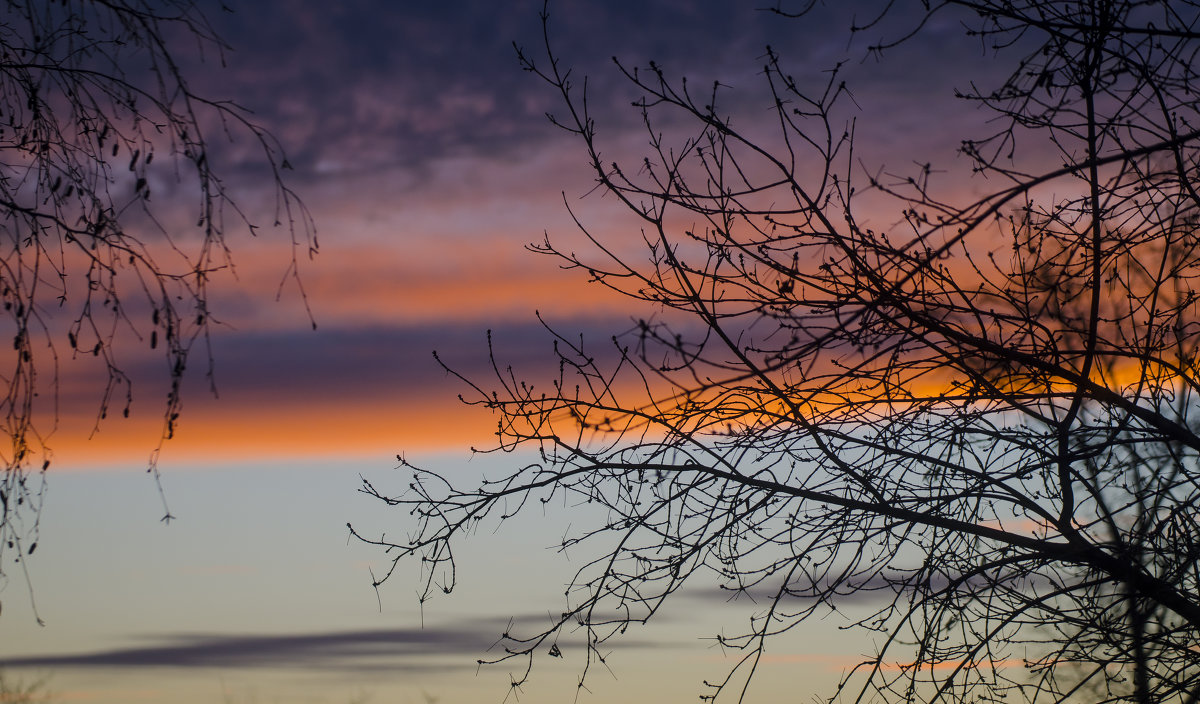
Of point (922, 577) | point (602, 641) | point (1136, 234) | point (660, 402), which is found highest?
point (1136, 234)

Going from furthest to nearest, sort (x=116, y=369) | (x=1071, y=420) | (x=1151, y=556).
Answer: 1. (x=1151, y=556)
2. (x=1071, y=420)
3. (x=116, y=369)

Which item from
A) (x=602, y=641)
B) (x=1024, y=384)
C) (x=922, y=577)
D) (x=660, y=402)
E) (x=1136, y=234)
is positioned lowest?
(x=602, y=641)

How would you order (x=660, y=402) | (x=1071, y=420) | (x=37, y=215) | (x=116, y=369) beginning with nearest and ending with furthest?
(x=116, y=369) → (x=37, y=215) → (x=660, y=402) → (x=1071, y=420)

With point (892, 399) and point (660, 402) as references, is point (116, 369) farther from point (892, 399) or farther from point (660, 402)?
point (892, 399)

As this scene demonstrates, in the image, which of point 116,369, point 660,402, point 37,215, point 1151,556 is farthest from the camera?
point 1151,556

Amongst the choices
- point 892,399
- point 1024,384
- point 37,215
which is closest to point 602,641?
point 892,399

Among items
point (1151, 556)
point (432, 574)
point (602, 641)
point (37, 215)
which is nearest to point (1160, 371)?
point (1151, 556)

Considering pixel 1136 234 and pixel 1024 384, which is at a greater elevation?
pixel 1136 234

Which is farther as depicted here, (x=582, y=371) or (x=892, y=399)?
(x=582, y=371)

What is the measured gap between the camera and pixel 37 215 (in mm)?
3766

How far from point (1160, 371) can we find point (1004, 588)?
136 cm

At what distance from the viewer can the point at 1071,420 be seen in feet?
16.4

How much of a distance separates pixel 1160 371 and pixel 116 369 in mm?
4792

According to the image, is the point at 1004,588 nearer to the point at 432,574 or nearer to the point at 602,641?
the point at 602,641
